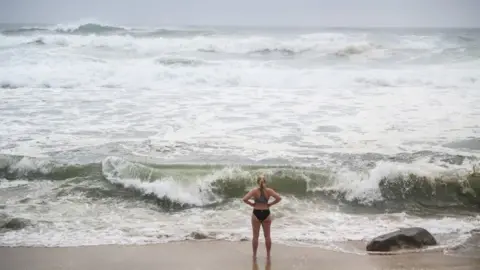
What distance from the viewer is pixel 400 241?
5875mm

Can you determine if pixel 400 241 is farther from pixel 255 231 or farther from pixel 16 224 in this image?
pixel 16 224

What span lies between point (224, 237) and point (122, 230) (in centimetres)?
136

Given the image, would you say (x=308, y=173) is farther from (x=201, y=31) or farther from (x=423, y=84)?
(x=201, y=31)

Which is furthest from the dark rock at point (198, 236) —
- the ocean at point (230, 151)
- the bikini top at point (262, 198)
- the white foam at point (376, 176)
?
the white foam at point (376, 176)

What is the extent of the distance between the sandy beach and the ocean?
0.85ft

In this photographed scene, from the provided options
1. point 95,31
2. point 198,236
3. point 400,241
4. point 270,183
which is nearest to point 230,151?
point 270,183

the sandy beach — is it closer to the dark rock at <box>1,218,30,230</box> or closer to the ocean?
the ocean

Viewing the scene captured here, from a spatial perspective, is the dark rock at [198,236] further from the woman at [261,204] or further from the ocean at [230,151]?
the woman at [261,204]

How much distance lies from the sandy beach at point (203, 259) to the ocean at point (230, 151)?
259 millimetres

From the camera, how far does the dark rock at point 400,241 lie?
5.86m

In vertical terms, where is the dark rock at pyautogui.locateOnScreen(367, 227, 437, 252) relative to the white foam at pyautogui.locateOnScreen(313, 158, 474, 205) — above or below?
below

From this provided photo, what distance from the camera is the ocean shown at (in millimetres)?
7011

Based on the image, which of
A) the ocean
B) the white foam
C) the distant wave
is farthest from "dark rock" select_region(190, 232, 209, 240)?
the distant wave

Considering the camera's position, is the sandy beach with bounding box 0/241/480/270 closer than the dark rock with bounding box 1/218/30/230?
Yes
